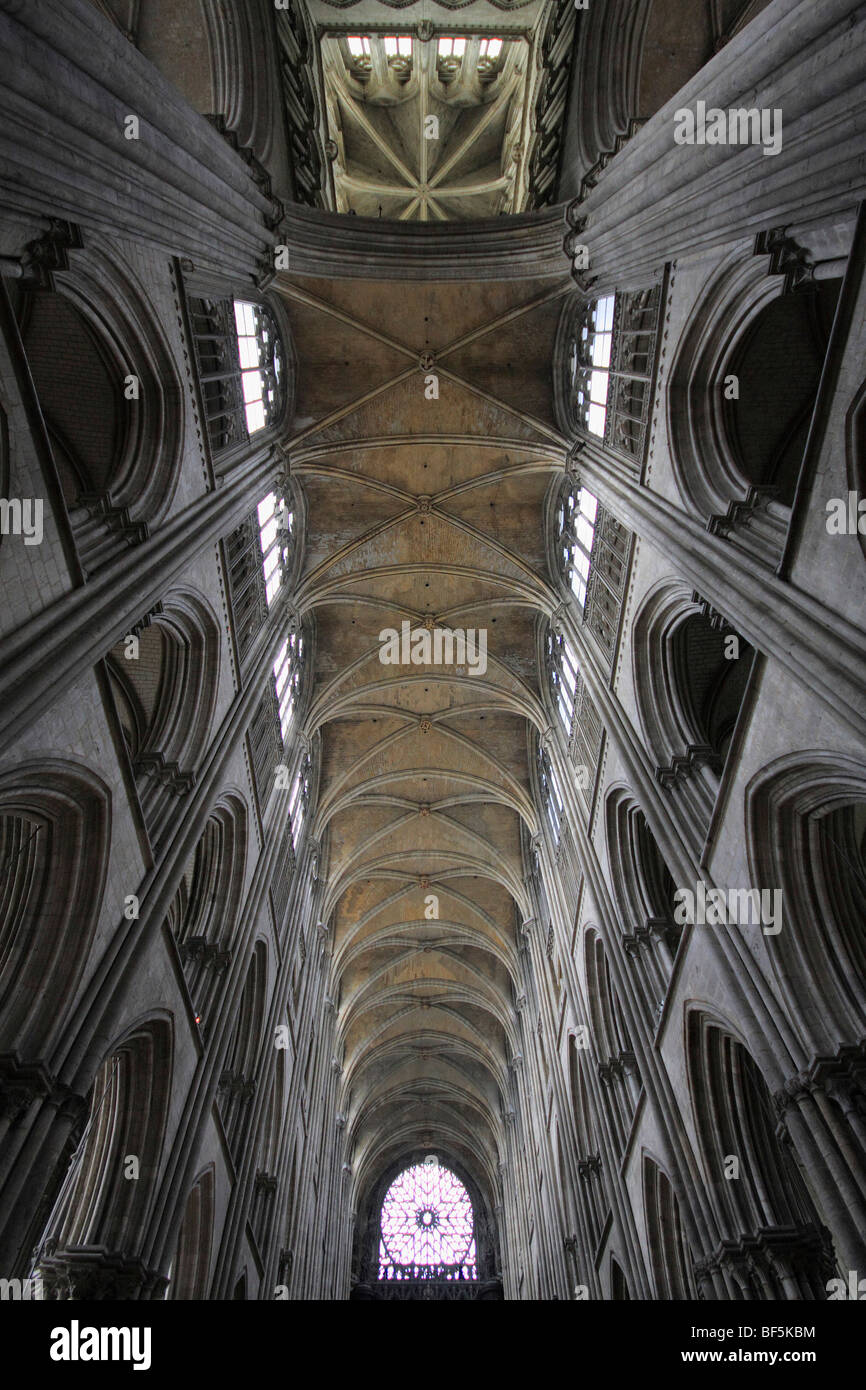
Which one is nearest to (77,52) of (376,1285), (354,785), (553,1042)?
(354,785)

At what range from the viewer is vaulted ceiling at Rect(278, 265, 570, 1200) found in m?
19.1

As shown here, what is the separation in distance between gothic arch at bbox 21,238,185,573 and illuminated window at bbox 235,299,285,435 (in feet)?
14.1

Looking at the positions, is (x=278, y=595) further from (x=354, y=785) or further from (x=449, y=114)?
(x=449, y=114)

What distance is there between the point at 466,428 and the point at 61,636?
13.8 m

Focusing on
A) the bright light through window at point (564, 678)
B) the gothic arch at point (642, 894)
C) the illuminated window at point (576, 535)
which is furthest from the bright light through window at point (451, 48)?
the gothic arch at point (642, 894)

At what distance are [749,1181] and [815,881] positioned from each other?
4280 mm

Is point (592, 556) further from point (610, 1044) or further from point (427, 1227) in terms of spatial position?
point (427, 1227)

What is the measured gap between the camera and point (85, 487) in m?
12.2

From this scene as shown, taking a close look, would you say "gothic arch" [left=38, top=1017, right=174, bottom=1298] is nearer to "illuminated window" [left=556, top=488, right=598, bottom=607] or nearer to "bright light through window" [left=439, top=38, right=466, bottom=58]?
"illuminated window" [left=556, top=488, right=598, bottom=607]

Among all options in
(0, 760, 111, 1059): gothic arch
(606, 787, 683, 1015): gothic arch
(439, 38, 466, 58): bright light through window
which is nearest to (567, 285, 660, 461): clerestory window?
(606, 787, 683, 1015): gothic arch

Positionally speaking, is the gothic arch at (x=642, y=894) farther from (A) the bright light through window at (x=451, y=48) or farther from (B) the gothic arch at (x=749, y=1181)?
(A) the bright light through window at (x=451, y=48)

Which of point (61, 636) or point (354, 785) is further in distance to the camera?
point (354, 785)

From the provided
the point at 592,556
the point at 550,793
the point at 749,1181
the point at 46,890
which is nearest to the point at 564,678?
the point at 550,793

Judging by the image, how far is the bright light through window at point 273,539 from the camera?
18.3 meters
